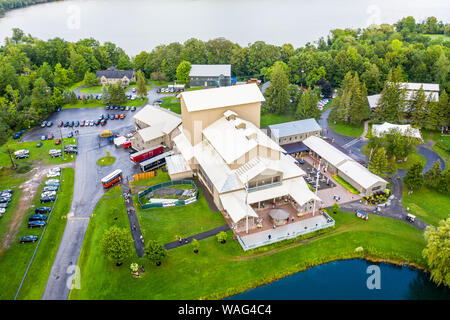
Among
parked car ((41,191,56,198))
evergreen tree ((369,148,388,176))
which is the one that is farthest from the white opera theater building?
parked car ((41,191,56,198))

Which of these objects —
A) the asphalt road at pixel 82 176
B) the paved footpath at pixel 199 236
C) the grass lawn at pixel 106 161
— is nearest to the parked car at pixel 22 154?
the asphalt road at pixel 82 176

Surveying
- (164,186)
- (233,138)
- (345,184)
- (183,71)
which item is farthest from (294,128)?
(183,71)

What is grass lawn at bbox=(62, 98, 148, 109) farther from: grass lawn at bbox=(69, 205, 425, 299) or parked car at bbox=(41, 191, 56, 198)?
grass lawn at bbox=(69, 205, 425, 299)

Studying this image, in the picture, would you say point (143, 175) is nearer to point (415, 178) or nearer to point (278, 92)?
point (278, 92)

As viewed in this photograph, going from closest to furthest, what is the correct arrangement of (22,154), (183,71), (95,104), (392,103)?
(22,154), (392,103), (95,104), (183,71)

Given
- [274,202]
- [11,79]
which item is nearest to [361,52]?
[274,202]
